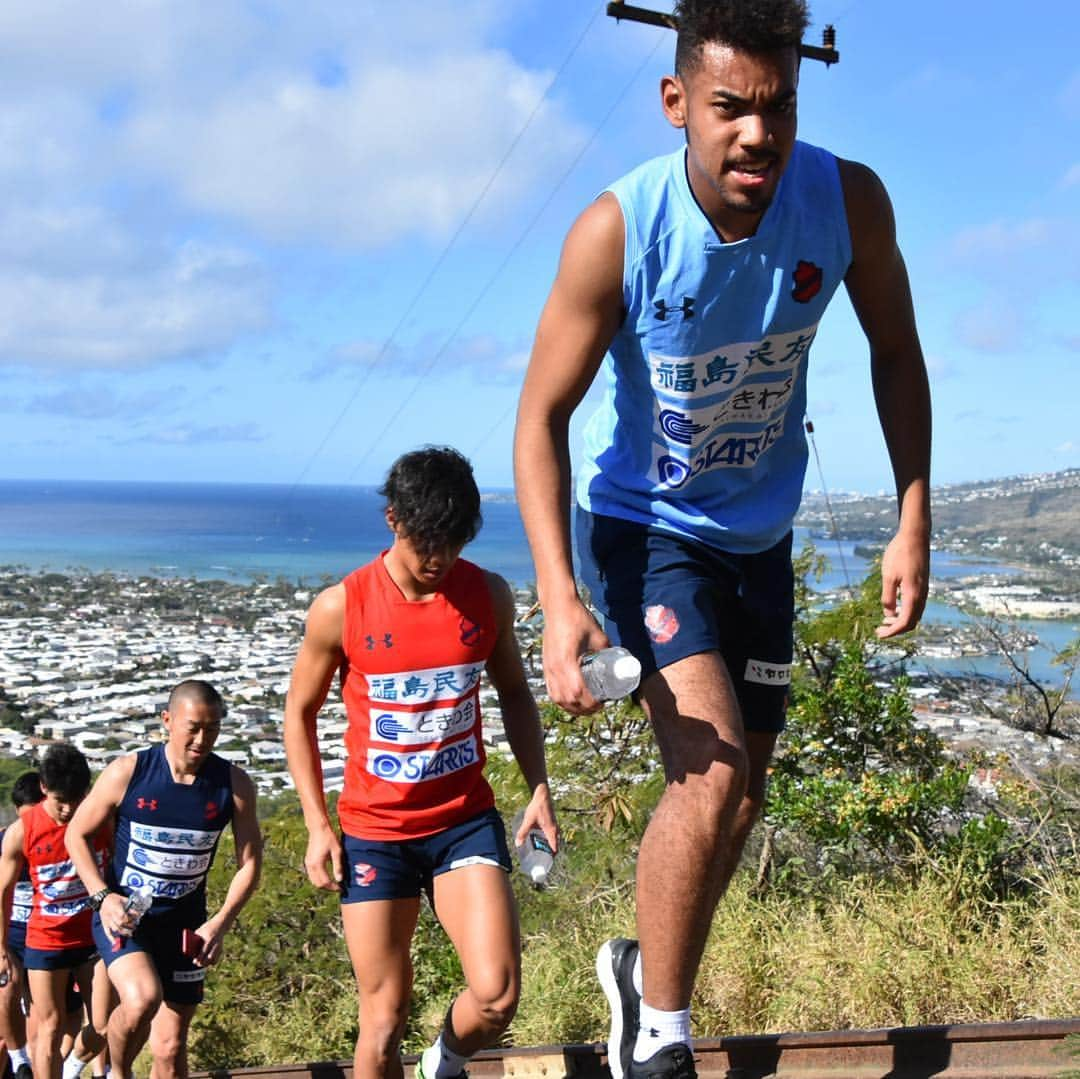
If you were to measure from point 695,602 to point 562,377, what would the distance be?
619mm

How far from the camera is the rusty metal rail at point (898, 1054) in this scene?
3.56m

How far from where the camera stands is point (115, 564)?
46.6 metres

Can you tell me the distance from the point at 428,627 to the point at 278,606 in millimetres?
25120

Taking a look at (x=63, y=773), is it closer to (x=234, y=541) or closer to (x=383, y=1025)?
(x=383, y=1025)

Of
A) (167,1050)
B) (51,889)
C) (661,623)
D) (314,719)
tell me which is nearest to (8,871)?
(51,889)

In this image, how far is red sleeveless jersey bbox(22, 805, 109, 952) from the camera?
6.41 m

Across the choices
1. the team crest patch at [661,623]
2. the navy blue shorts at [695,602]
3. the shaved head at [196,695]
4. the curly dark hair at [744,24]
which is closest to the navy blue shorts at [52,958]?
the shaved head at [196,695]

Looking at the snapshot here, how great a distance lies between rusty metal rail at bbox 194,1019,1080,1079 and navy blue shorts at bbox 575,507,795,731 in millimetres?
1024

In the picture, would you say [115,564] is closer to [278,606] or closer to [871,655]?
[278,606]

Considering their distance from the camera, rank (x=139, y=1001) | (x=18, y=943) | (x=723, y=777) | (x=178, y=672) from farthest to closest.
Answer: (x=178, y=672) → (x=18, y=943) → (x=139, y=1001) → (x=723, y=777)

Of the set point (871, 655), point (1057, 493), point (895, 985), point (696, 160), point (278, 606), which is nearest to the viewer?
point (696, 160)

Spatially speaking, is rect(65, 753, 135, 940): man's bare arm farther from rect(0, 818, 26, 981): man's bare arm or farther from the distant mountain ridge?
the distant mountain ridge

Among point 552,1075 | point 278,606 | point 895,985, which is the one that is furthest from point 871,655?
point 278,606

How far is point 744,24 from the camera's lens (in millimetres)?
2738
